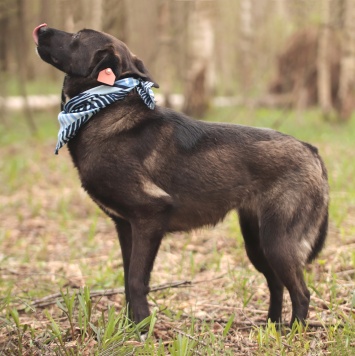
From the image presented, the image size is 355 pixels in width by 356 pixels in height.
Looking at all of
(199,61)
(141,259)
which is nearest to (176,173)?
(141,259)

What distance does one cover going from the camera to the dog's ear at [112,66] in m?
3.78

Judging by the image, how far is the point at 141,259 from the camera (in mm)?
3748

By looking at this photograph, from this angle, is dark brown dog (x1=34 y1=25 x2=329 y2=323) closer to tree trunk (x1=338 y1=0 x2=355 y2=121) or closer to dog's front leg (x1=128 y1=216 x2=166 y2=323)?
dog's front leg (x1=128 y1=216 x2=166 y2=323)

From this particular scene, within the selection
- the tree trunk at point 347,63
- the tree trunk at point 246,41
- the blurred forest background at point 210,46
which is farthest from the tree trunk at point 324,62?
the tree trunk at point 246,41

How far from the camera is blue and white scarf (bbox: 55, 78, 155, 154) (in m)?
3.82

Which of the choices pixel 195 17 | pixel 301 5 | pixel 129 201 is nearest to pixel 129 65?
pixel 129 201

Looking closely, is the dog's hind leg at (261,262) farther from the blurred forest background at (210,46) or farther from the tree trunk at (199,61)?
the tree trunk at (199,61)

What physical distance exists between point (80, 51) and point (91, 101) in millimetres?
328

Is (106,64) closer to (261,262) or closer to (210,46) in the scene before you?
(261,262)

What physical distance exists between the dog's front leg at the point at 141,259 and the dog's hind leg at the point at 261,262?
0.70m

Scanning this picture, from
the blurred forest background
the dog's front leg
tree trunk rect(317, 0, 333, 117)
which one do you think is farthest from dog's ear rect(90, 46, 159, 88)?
tree trunk rect(317, 0, 333, 117)

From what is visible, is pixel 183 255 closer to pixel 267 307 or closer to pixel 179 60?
pixel 267 307

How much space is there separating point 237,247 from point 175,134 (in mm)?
2255

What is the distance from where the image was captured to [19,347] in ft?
Answer: 10.7
